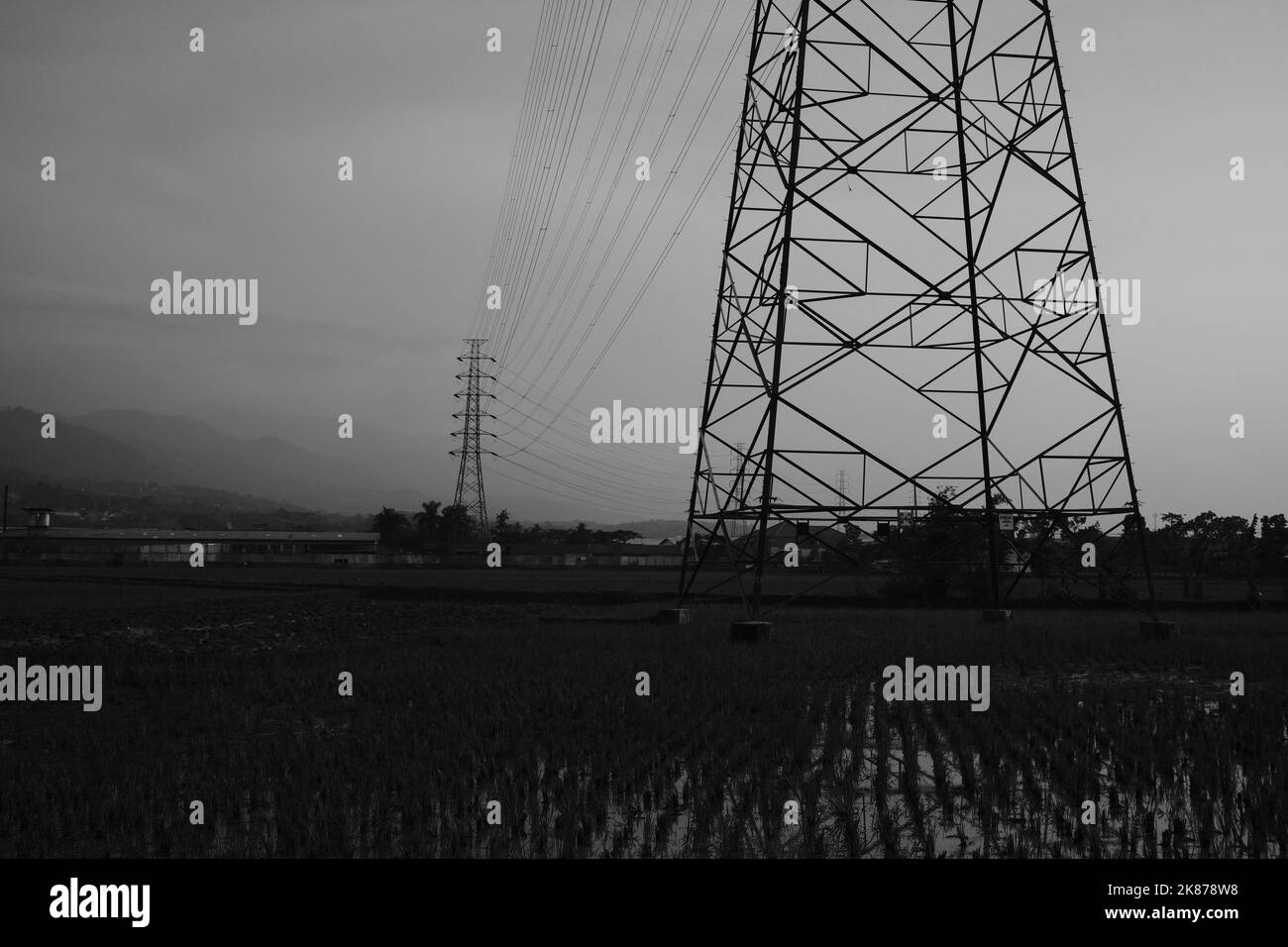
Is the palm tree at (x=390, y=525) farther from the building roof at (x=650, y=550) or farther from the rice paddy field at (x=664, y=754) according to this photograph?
the rice paddy field at (x=664, y=754)

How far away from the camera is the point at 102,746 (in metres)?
12.3

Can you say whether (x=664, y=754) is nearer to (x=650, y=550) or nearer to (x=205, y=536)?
(x=650, y=550)

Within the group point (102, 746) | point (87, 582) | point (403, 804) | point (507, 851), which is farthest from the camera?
point (87, 582)

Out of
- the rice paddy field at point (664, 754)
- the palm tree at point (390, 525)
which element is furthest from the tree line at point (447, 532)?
the rice paddy field at point (664, 754)

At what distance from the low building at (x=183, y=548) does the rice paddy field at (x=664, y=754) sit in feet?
294

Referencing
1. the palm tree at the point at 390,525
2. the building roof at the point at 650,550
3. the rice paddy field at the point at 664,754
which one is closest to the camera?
the rice paddy field at the point at 664,754

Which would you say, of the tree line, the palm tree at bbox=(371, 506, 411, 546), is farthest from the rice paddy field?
the palm tree at bbox=(371, 506, 411, 546)

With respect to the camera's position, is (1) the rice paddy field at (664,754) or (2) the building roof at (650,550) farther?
(2) the building roof at (650,550)

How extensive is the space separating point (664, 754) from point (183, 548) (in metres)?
126

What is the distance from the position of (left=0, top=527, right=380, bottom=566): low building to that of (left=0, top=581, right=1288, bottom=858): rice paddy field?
294 ft

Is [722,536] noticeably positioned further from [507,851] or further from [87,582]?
[87,582]

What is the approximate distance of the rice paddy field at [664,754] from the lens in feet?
26.5

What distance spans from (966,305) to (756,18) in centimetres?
816
